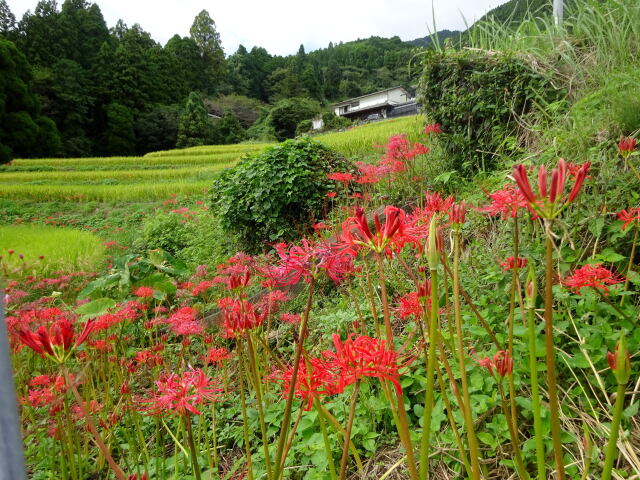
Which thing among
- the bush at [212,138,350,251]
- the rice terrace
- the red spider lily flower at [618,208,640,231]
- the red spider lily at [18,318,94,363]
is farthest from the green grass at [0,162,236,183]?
the red spider lily at [18,318,94,363]

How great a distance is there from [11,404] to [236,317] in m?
0.59

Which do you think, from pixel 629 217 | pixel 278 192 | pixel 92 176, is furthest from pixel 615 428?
pixel 92 176

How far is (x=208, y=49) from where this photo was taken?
42.1 meters

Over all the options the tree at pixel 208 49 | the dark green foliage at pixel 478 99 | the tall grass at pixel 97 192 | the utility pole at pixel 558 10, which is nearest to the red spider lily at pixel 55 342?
the dark green foliage at pixel 478 99

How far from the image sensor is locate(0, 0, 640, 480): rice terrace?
611 mm

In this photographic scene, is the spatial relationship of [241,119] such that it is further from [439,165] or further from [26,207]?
[439,165]

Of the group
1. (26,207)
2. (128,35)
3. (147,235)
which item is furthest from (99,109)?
(147,235)

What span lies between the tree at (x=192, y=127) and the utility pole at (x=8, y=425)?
31.3m

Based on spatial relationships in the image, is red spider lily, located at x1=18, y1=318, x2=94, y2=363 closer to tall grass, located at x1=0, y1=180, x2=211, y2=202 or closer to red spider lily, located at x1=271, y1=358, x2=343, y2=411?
red spider lily, located at x1=271, y1=358, x2=343, y2=411

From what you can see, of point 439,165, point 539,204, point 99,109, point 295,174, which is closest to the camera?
point 539,204

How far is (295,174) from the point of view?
14.1ft

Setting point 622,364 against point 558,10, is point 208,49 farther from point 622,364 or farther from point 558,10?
point 622,364

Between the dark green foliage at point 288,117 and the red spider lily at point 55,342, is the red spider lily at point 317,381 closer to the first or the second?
the red spider lily at point 55,342

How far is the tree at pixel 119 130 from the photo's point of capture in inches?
1011
